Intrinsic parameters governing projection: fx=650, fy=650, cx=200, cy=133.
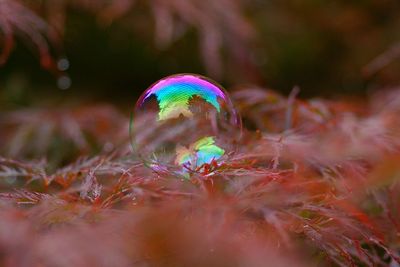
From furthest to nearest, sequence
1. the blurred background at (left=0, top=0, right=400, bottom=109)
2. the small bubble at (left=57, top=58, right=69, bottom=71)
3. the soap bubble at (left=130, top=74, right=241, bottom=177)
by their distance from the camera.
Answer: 1. the small bubble at (left=57, top=58, right=69, bottom=71)
2. the blurred background at (left=0, top=0, right=400, bottom=109)
3. the soap bubble at (left=130, top=74, right=241, bottom=177)

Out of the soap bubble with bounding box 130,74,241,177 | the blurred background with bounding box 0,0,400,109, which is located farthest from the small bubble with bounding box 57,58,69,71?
the soap bubble with bounding box 130,74,241,177

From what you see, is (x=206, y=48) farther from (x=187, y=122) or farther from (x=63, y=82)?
(x=187, y=122)

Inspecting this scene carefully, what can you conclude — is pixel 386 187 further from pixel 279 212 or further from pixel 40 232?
pixel 40 232

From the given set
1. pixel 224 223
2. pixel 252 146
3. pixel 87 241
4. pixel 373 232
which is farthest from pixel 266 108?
pixel 87 241

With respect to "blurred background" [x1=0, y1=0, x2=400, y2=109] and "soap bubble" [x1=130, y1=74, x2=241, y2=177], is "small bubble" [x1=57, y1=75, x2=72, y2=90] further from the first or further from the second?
"soap bubble" [x1=130, y1=74, x2=241, y2=177]

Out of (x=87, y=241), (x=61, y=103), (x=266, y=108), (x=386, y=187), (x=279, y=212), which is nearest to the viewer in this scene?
(x=87, y=241)

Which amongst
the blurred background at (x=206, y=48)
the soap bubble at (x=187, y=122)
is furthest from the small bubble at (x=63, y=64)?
the soap bubble at (x=187, y=122)
